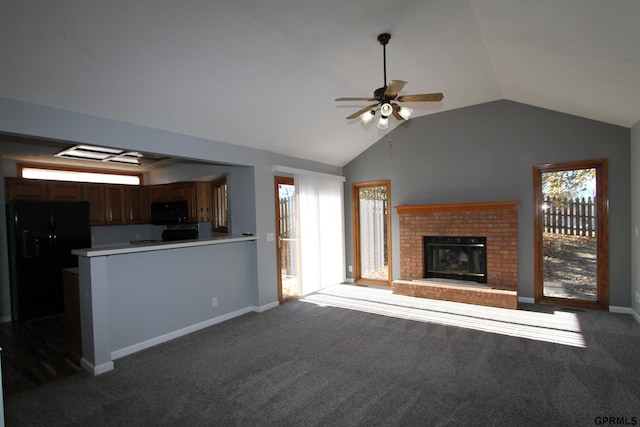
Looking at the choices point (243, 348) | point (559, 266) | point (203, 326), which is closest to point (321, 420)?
point (243, 348)

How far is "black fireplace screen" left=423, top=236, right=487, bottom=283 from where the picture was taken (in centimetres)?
505

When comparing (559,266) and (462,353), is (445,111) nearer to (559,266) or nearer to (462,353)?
(559,266)

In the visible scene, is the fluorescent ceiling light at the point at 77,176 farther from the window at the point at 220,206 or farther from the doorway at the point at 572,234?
the doorway at the point at 572,234

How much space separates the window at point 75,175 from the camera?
5176 millimetres

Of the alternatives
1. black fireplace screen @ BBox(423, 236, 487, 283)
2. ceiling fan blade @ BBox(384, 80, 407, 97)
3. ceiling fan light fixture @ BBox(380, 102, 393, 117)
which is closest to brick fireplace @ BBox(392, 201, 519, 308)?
black fireplace screen @ BBox(423, 236, 487, 283)

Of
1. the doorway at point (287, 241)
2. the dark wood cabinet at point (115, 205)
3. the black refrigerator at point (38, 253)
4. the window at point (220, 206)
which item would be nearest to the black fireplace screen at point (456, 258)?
the doorway at point (287, 241)

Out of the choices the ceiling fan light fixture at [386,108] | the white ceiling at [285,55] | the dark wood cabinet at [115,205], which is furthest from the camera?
the dark wood cabinet at [115,205]

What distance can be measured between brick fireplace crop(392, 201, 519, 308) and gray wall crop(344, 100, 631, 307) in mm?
181

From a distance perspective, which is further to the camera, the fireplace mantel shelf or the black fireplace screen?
the black fireplace screen

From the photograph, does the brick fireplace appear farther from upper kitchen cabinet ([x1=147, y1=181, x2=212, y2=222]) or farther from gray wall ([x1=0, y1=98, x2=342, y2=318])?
upper kitchen cabinet ([x1=147, y1=181, x2=212, y2=222])

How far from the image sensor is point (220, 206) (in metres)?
5.67

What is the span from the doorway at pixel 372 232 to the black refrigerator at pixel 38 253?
484 cm

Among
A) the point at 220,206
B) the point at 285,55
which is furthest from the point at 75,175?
the point at 285,55

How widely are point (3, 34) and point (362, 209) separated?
5.33 metres
